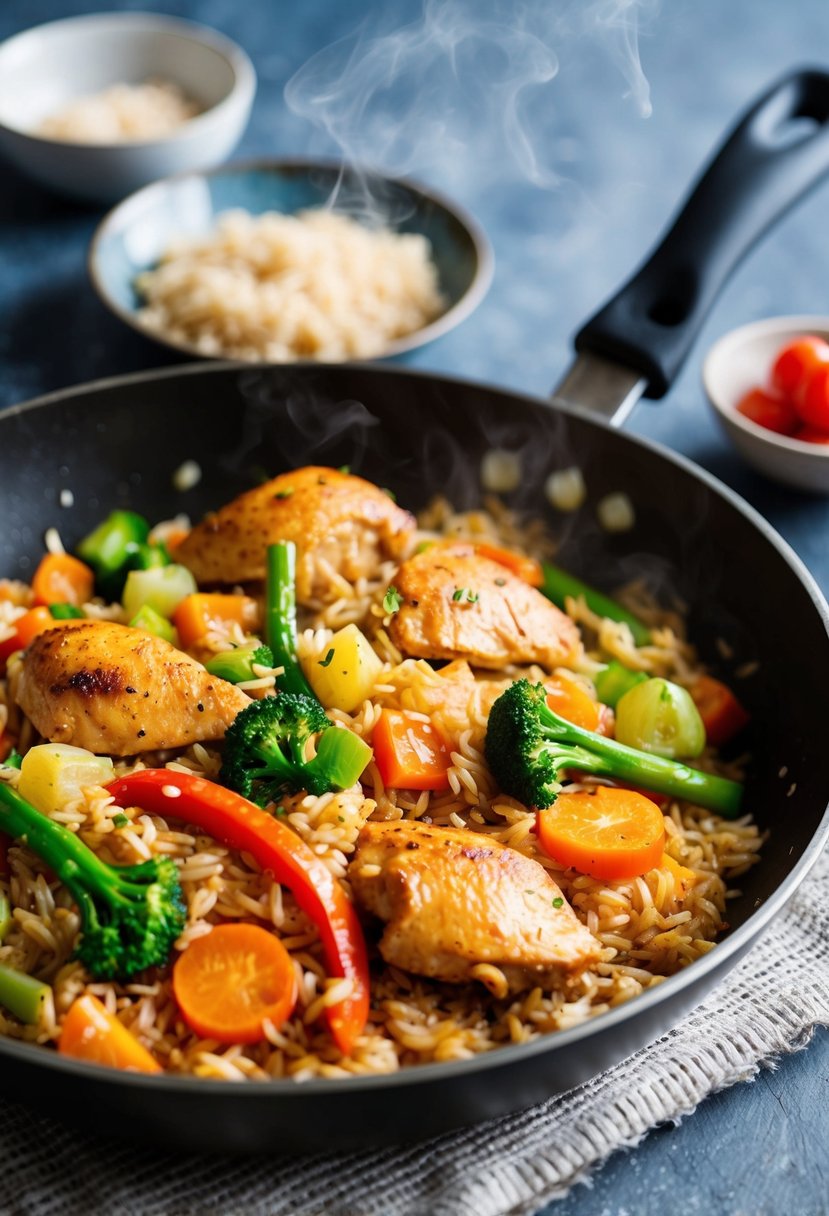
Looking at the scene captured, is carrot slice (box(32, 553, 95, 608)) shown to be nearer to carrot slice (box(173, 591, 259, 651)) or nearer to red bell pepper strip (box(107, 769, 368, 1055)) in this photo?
carrot slice (box(173, 591, 259, 651))

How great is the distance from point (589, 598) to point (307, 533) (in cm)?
116

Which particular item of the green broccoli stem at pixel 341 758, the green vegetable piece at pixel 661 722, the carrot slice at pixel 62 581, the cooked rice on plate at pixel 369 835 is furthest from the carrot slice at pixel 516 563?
the carrot slice at pixel 62 581

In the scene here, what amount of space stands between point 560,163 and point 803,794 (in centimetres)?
543

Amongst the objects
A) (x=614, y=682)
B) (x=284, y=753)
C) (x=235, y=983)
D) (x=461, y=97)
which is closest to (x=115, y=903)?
(x=235, y=983)

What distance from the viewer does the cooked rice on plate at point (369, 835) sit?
9.80 ft

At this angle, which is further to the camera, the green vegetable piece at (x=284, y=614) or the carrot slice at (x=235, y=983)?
the green vegetable piece at (x=284, y=614)

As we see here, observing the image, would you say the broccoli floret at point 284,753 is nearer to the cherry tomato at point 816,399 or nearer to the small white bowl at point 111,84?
the cherry tomato at point 816,399

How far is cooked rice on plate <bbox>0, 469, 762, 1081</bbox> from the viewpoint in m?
2.99

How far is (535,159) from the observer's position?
7863 millimetres

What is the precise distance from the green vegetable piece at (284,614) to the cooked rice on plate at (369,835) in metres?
0.04

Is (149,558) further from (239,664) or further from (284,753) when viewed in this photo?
(284,753)

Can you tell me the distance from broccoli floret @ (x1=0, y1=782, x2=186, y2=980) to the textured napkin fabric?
470 millimetres

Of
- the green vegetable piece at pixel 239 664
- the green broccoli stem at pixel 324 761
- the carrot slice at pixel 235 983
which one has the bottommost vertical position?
the carrot slice at pixel 235 983

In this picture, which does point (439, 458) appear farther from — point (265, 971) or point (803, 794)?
point (265, 971)
